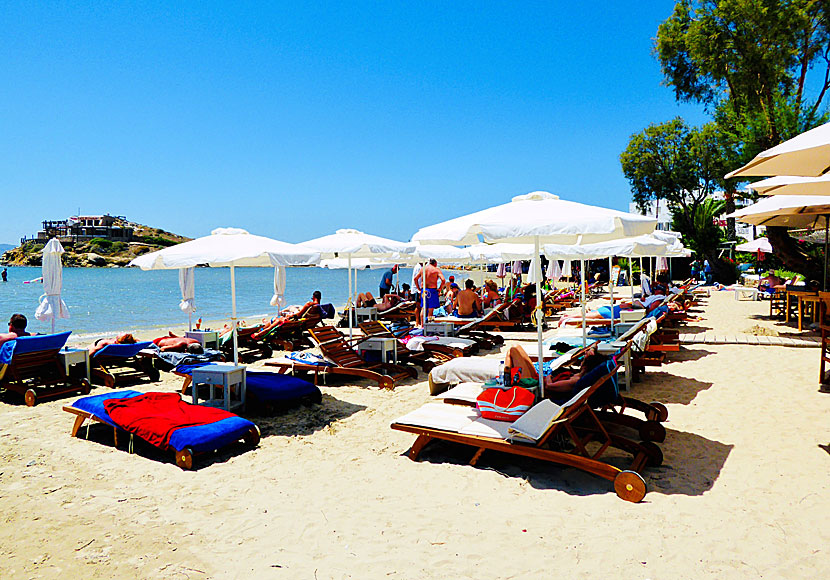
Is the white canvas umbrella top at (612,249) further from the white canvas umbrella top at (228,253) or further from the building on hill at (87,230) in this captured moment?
the building on hill at (87,230)

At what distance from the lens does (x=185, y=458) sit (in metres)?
4.61

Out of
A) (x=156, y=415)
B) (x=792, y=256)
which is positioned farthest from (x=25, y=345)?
(x=792, y=256)

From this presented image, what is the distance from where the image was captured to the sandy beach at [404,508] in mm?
3008

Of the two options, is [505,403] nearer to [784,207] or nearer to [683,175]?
[784,207]

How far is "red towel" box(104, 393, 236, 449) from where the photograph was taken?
491 centimetres

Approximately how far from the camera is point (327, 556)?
10.2ft

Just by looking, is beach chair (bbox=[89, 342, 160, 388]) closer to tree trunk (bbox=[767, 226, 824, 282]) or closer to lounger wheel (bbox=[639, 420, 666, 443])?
lounger wheel (bbox=[639, 420, 666, 443])

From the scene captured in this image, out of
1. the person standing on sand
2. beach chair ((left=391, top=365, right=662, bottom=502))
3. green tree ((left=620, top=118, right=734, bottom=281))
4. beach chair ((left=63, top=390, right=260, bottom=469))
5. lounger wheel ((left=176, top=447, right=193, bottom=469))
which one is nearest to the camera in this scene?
beach chair ((left=391, top=365, right=662, bottom=502))

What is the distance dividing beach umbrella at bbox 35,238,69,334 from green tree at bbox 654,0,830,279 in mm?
15533

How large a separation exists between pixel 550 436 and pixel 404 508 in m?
1.31

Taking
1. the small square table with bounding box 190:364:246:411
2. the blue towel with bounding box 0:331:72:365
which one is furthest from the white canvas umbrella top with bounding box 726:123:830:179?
the blue towel with bounding box 0:331:72:365

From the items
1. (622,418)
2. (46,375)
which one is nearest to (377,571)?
(622,418)

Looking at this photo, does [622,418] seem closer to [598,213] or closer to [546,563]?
[598,213]

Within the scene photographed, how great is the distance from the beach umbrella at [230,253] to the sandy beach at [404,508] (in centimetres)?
183
